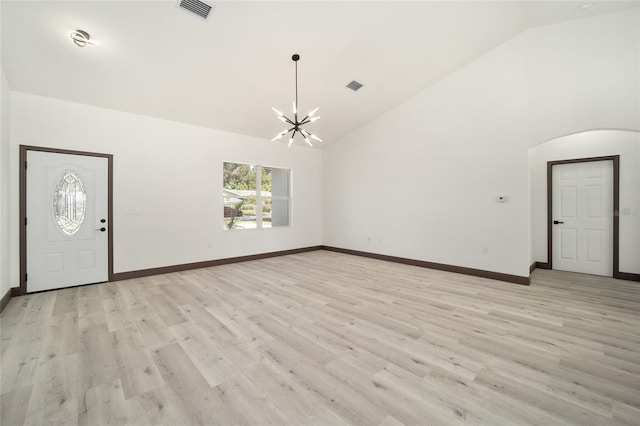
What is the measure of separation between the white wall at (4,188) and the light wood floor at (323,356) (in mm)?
414

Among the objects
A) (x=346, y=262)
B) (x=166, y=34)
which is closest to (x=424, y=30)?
(x=166, y=34)

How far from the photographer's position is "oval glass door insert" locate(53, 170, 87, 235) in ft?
13.6

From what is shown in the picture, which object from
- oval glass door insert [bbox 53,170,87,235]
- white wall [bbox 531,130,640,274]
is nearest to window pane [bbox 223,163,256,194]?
oval glass door insert [bbox 53,170,87,235]

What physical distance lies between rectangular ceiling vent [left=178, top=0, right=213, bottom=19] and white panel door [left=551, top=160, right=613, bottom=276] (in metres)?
6.70

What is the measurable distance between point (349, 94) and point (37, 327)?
5659 millimetres

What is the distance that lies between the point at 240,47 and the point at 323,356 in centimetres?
396

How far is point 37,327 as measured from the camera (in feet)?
9.35

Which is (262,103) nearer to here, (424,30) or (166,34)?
(166,34)

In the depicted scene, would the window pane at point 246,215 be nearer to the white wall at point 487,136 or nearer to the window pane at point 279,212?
the window pane at point 279,212

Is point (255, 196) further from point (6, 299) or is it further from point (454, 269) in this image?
point (454, 269)

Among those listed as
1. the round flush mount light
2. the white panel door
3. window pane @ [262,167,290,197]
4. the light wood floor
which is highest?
the round flush mount light

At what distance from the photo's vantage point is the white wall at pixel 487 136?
3705mm

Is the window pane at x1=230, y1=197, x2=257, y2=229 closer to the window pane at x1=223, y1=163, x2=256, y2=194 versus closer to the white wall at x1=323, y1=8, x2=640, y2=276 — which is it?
the window pane at x1=223, y1=163, x2=256, y2=194

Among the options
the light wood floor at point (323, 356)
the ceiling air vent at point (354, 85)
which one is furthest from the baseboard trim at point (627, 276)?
the ceiling air vent at point (354, 85)
